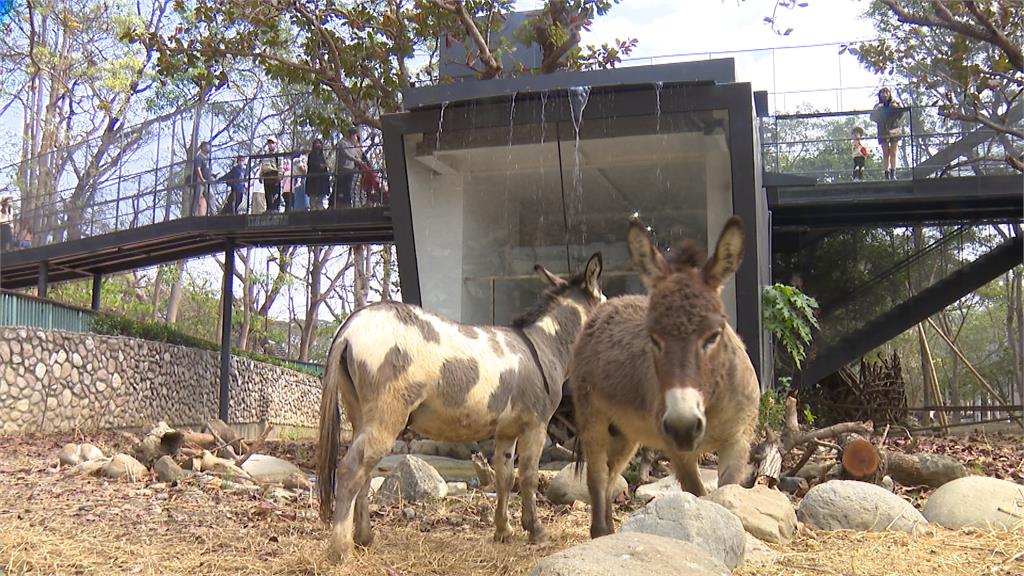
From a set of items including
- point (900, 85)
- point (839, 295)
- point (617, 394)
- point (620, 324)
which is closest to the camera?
point (617, 394)

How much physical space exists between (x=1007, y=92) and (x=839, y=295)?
4.61 m

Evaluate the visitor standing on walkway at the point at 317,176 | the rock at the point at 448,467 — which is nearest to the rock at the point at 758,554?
the rock at the point at 448,467

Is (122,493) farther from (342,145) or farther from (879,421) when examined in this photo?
(879,421)

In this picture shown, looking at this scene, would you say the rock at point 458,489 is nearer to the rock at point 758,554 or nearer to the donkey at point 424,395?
the donkey at point 424,395

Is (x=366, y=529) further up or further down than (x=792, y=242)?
further down

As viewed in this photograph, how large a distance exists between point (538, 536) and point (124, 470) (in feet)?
15.3

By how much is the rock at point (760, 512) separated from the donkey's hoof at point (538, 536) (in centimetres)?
134

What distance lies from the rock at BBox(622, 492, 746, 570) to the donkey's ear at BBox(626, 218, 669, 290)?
1181 mm

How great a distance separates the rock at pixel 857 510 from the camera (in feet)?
17.8

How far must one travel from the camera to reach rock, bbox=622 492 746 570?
4180mm

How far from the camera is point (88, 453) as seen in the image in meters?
9.52

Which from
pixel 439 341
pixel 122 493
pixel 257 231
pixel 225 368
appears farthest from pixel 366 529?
pixel 225 368

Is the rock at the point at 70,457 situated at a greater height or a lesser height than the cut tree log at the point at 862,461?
lesser

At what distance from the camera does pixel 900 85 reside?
13.5m
